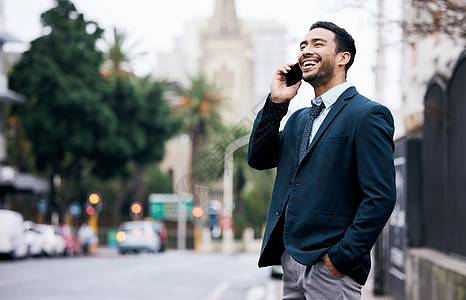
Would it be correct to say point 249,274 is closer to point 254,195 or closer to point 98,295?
point 98,295

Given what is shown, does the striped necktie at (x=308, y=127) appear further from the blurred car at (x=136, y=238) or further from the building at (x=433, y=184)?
the blurred car at (x=136, y=238)

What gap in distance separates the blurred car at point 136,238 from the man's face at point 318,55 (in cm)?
3326

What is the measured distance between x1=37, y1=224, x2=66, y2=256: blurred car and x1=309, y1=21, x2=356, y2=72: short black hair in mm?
31851

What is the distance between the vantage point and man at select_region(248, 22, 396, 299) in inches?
128

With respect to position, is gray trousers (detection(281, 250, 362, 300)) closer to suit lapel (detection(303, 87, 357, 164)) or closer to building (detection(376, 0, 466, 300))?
suit lapel (detection(303, 87, 357, 164))

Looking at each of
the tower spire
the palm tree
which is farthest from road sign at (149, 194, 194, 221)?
the tower spire

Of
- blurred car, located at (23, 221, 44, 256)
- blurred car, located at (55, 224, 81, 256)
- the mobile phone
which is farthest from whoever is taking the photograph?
blurred car, located at (55, 224, 81, 256)

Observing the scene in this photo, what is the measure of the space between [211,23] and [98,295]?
11386 cm

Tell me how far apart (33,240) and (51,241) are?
304cm

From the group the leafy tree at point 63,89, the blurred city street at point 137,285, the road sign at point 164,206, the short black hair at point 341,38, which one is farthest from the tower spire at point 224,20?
the short black hair at point 341,38

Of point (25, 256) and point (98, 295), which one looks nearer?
point (98, 295)

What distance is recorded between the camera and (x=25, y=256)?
3002 cm

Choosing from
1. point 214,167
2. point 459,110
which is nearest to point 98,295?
point 459,110

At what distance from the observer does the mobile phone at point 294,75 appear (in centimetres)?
370
